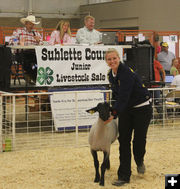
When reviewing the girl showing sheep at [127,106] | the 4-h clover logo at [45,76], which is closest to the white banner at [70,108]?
the 4-h clover logo at [45,76]

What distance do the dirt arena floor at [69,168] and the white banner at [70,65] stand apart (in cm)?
187

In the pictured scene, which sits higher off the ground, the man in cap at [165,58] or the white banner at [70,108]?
the man in cap at [165,58]

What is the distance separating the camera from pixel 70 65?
8805 mm

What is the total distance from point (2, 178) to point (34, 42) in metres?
4.20

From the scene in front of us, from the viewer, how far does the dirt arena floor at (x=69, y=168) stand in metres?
5.26

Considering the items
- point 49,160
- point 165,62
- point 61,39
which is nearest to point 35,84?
point 61,39

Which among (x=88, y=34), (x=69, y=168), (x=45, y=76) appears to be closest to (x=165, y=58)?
(x=88, y=34)

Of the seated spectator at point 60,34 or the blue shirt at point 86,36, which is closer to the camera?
the seated spectator at point 60,34

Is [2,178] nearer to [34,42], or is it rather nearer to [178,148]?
[178,148]

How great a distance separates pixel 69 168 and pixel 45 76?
119 inches

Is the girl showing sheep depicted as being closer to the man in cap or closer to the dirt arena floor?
the dirt arena floor

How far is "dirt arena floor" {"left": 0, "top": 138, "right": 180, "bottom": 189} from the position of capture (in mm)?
5262

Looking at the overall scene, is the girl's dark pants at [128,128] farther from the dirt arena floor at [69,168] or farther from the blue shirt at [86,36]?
the blue shirt at [86,36]

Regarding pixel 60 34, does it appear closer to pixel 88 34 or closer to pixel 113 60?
pixel 88 34
